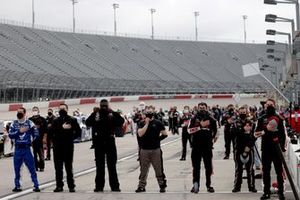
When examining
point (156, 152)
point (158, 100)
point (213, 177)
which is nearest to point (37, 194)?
point (156, 152)

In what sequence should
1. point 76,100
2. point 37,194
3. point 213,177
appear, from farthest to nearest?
point 76,100 → point 213,177 → point 37,194

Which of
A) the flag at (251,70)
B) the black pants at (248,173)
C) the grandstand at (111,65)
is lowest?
the black pants at (248,173)

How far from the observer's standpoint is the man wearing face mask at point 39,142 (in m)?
16.6

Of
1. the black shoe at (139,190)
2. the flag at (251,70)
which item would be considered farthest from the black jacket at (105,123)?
the flag at (251,70)

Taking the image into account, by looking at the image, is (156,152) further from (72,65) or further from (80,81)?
(72,65)

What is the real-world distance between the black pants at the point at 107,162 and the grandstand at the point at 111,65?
28.8m

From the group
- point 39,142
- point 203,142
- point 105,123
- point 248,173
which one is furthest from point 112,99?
point 248,173

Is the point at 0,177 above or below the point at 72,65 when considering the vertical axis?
below

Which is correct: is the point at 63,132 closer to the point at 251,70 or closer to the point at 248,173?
the point at 248,173

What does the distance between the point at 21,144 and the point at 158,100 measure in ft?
178

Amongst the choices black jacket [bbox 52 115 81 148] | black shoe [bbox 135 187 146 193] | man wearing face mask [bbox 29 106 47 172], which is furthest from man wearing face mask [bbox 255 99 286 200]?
man wearing face mask [bbox 29 106 47 172]

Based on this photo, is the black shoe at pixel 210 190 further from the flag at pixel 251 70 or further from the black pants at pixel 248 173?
the flag at pixel 251 70

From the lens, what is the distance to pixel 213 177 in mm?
14492

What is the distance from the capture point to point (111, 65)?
77812mm
